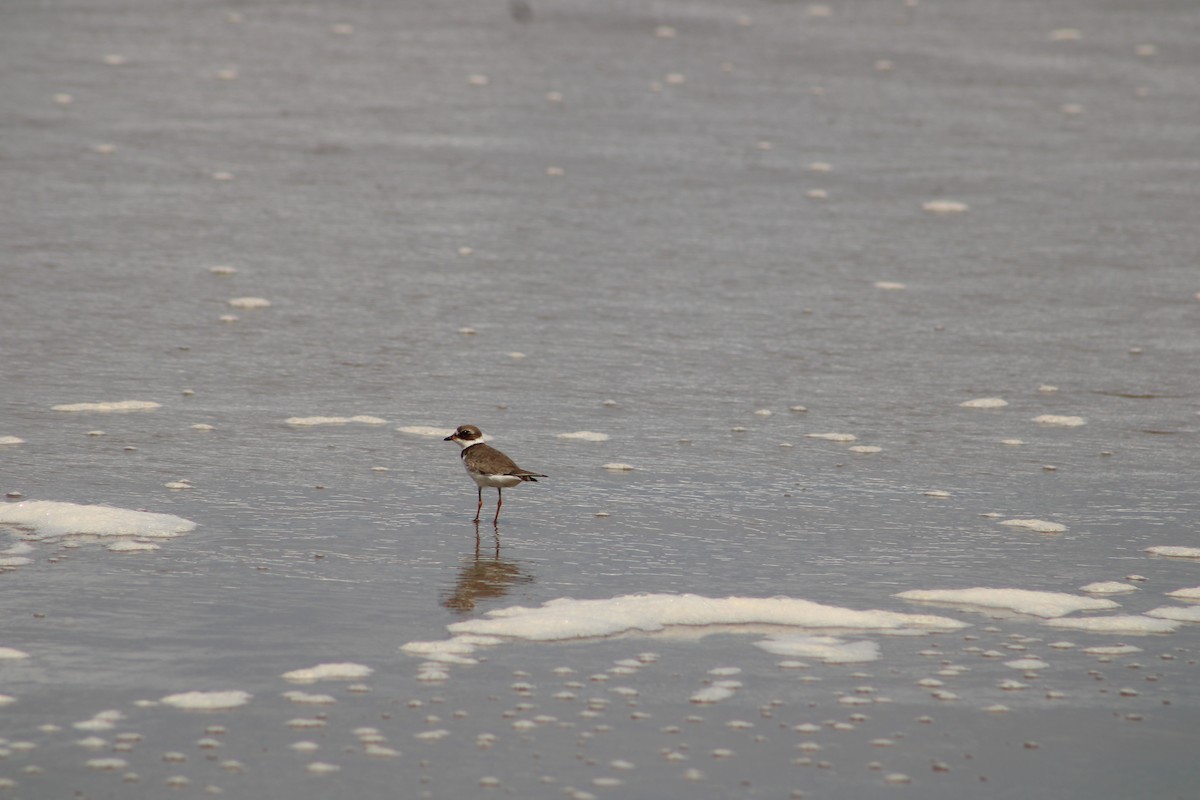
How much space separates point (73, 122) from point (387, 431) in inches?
309

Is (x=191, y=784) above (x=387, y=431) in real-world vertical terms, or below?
below

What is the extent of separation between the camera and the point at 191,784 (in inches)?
173

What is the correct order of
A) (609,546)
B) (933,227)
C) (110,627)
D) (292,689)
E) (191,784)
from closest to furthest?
(191,784) → (292,689) → (110,627) → (609,546) → (933,227)

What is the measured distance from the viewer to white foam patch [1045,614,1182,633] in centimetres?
579

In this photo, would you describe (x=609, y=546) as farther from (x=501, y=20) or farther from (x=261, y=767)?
(x=501, y=20)

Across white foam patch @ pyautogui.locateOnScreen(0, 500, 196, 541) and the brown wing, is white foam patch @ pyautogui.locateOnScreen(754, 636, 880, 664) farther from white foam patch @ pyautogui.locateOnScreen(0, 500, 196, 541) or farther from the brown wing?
white foam patch @ pyautogui.locateOnScreen(0, 500, 196, 541)

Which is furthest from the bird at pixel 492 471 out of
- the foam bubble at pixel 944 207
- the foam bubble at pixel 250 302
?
the foam bubble at pixel 944 207

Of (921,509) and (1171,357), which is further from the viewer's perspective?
(1171,357)

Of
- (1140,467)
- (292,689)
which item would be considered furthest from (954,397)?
(292,689)

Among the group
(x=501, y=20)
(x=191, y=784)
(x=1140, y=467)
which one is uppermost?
(x=501, y=20)

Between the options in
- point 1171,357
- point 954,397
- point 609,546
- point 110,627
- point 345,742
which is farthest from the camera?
point 1171,357

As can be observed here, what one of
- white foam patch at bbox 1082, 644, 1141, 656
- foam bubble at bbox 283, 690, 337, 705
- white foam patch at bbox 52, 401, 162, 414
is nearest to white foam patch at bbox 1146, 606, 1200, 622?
white foam patch at bbox 1082, 644, 1141, 656

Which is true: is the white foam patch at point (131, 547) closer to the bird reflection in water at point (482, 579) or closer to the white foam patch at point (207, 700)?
the bird reflection in water at point (482, 579)

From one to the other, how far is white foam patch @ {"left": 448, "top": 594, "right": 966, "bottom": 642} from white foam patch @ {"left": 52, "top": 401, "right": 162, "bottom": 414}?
134 inches
